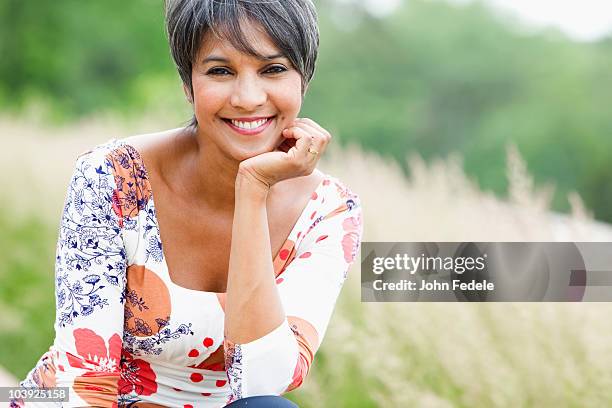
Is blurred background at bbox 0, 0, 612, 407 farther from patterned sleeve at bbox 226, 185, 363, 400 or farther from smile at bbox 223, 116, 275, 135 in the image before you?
smile at bbox 223, 116, 275, 135

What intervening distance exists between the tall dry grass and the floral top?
107 cm

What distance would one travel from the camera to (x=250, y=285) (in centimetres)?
204

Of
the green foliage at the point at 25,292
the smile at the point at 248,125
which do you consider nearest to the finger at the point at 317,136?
the smile at the point at 248,125

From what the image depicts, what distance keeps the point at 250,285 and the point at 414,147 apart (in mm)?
12358

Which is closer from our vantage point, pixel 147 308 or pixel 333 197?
pixel 147 308

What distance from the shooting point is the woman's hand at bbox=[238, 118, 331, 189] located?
6.92 feet

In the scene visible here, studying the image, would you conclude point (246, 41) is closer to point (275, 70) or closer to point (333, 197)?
point (275, 70)

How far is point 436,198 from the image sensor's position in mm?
4309

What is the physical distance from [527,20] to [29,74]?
8.70m

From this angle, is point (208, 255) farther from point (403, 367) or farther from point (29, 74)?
point (29, 74)

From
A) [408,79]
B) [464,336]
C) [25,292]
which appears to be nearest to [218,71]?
[464,336]

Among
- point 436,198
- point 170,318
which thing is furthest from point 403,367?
point 170,318

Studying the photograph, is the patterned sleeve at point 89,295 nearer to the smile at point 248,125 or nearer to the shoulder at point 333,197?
the smile at point 248,125

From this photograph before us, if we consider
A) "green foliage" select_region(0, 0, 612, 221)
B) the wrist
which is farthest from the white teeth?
"green foliage" select_region(0, 0, 612, 221)
